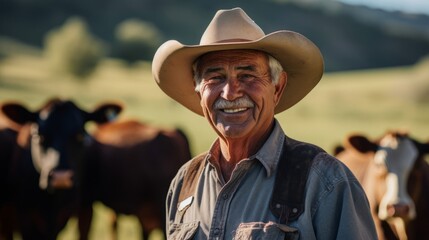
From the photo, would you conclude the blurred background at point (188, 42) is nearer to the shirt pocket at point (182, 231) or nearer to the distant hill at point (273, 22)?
the distant hill at point (273, 22)

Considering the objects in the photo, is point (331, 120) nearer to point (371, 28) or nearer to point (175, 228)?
point (175, 228)

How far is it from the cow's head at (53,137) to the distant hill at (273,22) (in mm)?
79819

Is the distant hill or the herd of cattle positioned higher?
the distant hill

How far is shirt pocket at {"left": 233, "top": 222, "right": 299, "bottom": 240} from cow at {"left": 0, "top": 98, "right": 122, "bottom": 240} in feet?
14.6

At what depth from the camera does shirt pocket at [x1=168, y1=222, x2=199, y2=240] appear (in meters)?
3.81

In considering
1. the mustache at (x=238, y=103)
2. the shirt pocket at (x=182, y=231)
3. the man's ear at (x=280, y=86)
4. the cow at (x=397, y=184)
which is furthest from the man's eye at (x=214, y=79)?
the cow at (x=397, y=184)

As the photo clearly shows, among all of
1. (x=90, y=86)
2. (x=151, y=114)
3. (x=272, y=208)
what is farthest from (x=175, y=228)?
(x=90, y=86)

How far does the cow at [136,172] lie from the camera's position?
9.51 m

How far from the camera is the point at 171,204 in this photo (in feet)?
13.5

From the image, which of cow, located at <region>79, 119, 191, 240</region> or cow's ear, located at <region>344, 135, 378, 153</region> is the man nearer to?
cow's ear, located at <region>344, 135, 378, 153</region>

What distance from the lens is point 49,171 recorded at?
795 centimetres

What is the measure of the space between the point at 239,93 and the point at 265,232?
0.64 meters

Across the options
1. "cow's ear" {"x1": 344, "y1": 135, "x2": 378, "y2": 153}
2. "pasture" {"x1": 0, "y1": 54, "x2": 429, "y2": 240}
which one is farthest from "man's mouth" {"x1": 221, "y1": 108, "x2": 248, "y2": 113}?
"pasture" {"x1": 0, "y1": 54, "x2": 429, "y2": 240}

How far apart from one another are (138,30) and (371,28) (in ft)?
93.5
